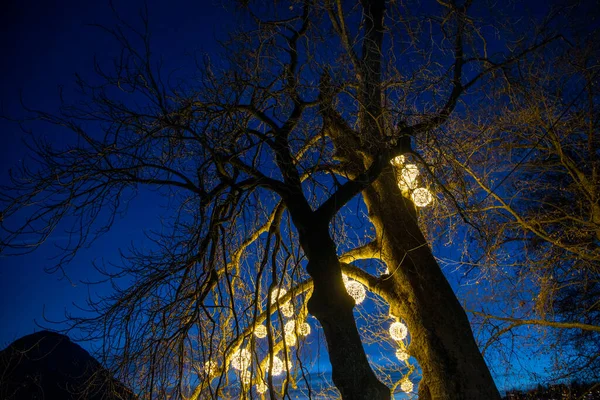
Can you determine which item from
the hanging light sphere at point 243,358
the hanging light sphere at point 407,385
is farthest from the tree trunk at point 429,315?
the hanging light sphere at point 407,385

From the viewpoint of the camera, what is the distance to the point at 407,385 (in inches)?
239

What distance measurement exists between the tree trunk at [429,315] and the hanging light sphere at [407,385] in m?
2.30

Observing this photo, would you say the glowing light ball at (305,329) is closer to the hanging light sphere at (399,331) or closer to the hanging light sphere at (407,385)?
the hanging light sphere at (399,331)

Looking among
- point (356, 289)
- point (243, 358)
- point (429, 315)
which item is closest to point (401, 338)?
point (356, 289)

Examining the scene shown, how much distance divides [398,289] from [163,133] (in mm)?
2975

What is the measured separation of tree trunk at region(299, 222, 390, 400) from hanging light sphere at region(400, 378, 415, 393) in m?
3.75

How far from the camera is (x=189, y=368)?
127 inches

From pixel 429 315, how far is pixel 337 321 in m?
1.48

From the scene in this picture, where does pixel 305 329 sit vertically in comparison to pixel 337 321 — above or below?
above

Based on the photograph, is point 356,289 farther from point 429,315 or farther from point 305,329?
point 429,315

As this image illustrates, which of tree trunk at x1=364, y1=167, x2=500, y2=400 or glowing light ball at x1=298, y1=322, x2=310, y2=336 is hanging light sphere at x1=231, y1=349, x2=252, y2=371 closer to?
glowing light ball at x1=298, y1=322, x2=310, y2=336

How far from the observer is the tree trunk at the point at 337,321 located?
2672 millimetres

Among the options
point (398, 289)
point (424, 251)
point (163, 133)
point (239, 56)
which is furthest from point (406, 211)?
point (163, 133)

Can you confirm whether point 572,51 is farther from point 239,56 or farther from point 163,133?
point 163,133
